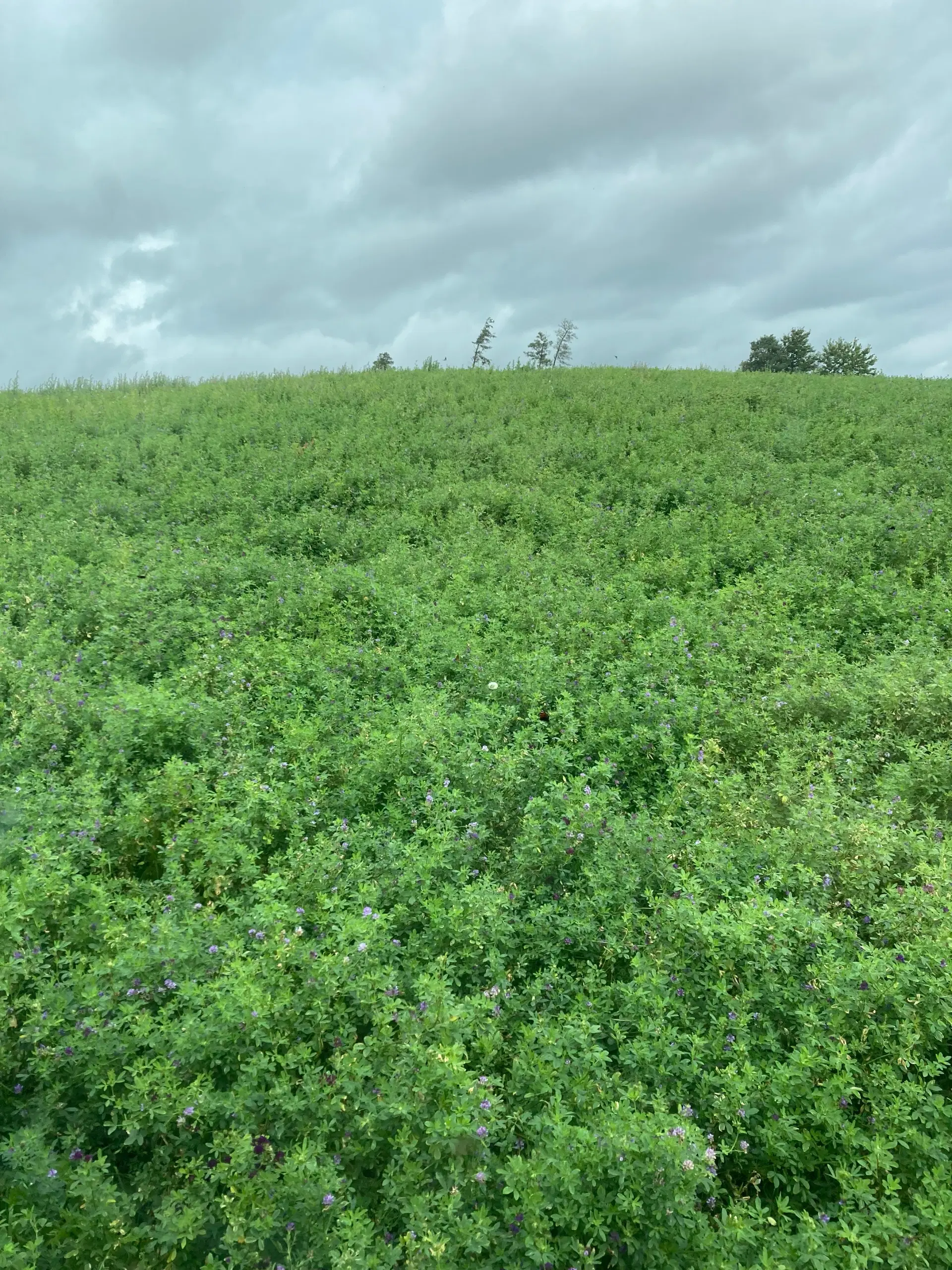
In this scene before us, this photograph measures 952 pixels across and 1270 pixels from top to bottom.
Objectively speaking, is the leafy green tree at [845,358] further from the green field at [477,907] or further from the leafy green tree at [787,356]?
the green field at [477,907]

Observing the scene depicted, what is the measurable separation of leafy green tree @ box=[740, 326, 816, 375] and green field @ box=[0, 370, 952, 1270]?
4379 cm

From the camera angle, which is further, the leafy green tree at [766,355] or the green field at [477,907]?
the leafy green tree at [766,355]

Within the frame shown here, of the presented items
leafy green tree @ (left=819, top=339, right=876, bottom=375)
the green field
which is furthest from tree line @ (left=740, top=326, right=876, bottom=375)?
the green field

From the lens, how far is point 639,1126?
7.32 feet

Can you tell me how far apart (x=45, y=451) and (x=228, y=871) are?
426 inches

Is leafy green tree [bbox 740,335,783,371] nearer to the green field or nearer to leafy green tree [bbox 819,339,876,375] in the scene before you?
leafy green tree [bbox 819,339,876,375]

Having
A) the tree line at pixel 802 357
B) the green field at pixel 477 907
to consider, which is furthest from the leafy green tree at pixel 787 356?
the green field at pixel 477 907

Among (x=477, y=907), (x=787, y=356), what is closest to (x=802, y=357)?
(x=787, y=356)

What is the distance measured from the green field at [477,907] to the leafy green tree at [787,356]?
1724 inches

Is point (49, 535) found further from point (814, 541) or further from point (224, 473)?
point (814, 541)

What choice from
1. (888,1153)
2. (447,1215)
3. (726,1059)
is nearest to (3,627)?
(447,1215)

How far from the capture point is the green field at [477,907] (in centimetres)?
217

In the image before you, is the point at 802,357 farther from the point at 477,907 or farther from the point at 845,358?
the point at 477,907

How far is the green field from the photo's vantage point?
2.17 metres
